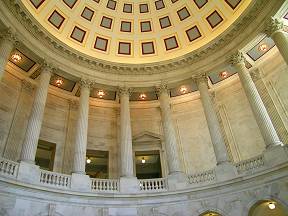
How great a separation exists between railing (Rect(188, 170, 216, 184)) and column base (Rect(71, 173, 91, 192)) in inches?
247

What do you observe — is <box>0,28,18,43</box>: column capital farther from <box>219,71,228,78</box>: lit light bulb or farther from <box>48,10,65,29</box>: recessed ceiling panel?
<box>219,71,228,78</box>: lit light bulb

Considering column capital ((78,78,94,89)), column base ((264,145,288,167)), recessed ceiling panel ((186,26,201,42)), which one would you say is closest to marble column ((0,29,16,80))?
column capital ((78,78,94,89))

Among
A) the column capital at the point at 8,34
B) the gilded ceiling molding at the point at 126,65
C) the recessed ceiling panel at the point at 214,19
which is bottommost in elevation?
the column capital at the point at 8,34

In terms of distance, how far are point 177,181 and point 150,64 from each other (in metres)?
9.59

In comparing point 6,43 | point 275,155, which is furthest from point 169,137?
point 6,43

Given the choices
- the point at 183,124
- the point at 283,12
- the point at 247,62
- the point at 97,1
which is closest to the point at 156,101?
the point at 183,124

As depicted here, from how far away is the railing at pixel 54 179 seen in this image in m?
15.5

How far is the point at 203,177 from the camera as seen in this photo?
17516 millimetres

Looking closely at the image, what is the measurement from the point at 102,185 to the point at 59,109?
8062mm

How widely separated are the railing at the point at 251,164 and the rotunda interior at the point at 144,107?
0.06 m

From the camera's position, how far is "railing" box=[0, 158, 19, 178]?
13.8m

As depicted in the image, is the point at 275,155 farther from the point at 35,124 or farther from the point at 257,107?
the point at 35,124

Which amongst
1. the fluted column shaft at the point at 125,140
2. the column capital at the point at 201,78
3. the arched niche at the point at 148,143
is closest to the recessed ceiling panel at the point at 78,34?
the fluted column shaft at the point at 125,140

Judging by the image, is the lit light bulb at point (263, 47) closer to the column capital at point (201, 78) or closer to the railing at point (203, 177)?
the column capital at point (201, 78)
